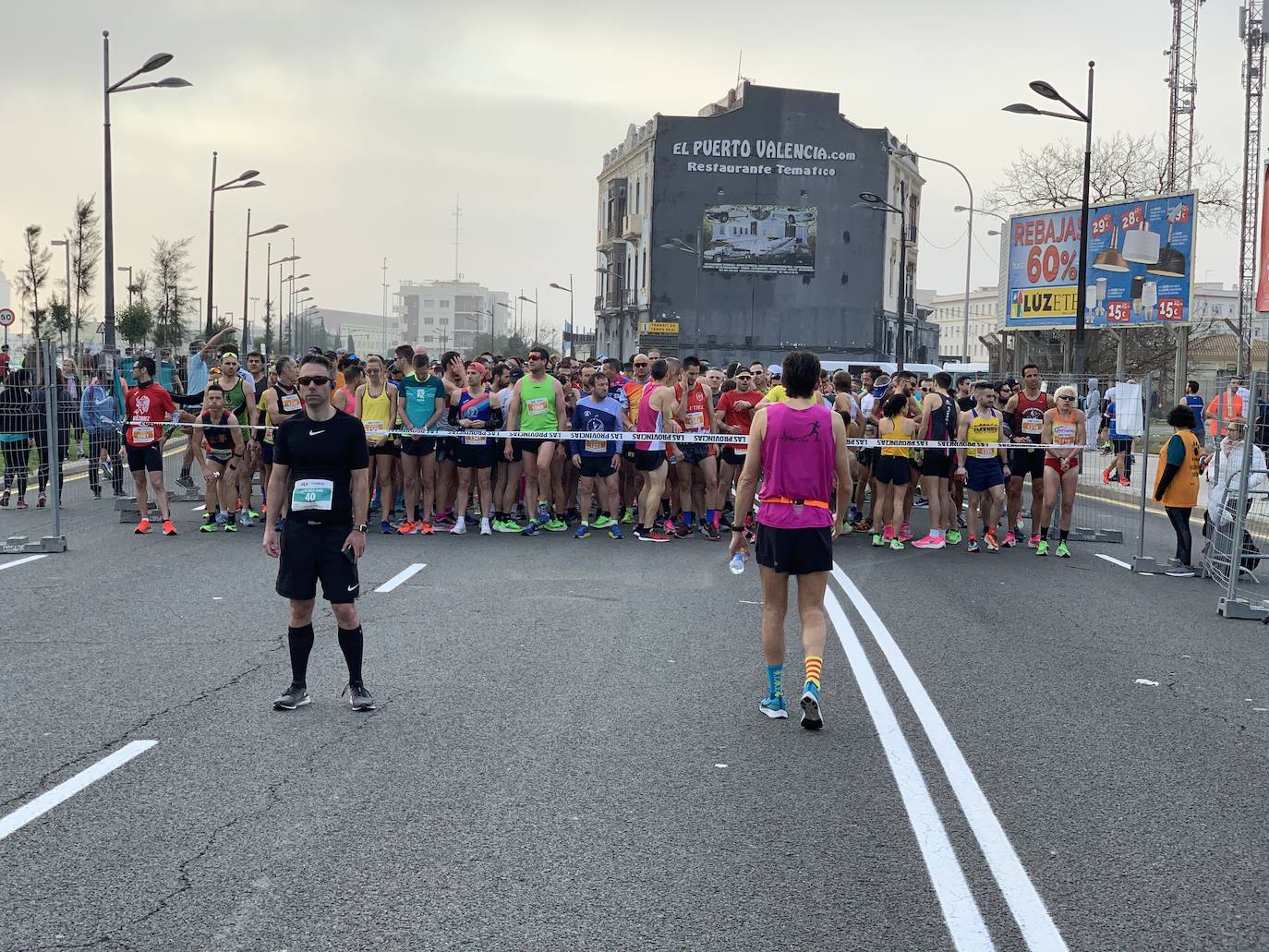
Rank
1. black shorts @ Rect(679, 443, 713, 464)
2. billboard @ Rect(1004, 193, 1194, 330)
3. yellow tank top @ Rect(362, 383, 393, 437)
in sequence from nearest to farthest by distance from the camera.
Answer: yellow tank top @ Rect(362, 383, 393, 437) < black shorts @ Rect(679, 443, 713, 464) < billboard @ Rect(1004, 193, 1194, 330)

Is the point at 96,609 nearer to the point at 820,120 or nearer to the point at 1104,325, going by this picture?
the point at 1104,325

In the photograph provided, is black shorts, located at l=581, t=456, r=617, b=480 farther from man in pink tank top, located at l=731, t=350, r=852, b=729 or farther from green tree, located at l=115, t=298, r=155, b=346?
green tree, located at l=115, t=298, r=155, b=346

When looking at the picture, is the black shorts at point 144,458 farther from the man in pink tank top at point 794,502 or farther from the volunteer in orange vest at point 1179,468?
the volunteer in orange vest at point 1179,468

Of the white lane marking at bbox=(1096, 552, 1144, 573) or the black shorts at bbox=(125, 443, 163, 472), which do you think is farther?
the black shorts at bbox=(125, 443, 163, 472)

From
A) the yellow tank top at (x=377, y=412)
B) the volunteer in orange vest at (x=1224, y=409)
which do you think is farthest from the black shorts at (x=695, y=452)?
the volunteer in orange vest at (x=1224, y=409)

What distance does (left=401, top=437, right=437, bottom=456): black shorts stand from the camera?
15.5 meters

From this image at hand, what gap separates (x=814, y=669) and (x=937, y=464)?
336 inches

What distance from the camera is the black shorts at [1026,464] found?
49.3ft

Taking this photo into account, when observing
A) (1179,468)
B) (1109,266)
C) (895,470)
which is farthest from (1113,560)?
(1109,266)

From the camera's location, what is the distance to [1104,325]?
4025 centimetres

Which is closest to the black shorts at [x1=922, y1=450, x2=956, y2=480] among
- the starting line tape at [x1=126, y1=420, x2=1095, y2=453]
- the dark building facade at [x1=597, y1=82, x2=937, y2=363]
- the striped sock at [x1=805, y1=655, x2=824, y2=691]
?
the starting line tape at [x1=126, y1=420, x2=1095, y2=453]

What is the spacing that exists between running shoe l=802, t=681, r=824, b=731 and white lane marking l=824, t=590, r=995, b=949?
302 mm

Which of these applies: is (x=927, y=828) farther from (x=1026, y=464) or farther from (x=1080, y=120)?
(x=1080, y=120)

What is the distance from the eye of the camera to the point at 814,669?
22.8ft
